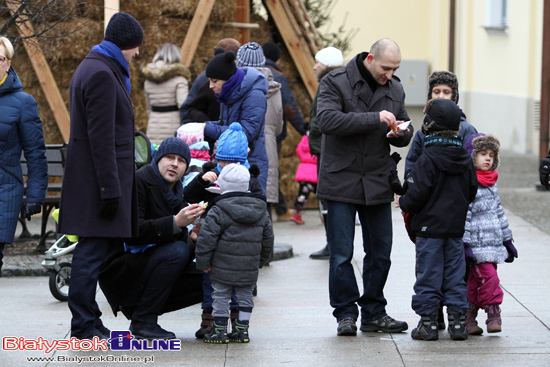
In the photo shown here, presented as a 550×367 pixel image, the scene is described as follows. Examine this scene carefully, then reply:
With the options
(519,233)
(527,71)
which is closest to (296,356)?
(519,233)

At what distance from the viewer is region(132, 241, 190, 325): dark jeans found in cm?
587

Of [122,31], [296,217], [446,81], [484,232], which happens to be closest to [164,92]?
[296,217]

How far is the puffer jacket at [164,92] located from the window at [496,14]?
45.7ft

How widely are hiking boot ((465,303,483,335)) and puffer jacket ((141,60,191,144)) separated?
4.96 metres

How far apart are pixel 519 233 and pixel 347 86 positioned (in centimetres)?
524

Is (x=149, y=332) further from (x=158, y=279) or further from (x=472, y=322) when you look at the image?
(x=472, y=322)

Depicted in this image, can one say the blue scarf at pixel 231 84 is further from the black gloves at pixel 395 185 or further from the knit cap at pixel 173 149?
the black gloves at pixel 395 185

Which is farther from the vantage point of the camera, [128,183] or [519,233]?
[519,233]

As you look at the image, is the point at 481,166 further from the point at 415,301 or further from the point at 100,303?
the point at 100,303

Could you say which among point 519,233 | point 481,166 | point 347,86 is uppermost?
point 347,86

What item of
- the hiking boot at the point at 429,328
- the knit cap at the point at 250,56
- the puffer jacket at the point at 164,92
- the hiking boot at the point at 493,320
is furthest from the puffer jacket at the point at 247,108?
the puffer jacket at the point at 164,92

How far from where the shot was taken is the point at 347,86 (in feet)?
20.0

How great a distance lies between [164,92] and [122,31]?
461 centimetres

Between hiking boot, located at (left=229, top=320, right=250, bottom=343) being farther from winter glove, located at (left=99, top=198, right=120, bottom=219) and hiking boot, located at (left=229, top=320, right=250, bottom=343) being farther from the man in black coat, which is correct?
winter glove, located at (left=99, top=198, right=120, bottom=219)
